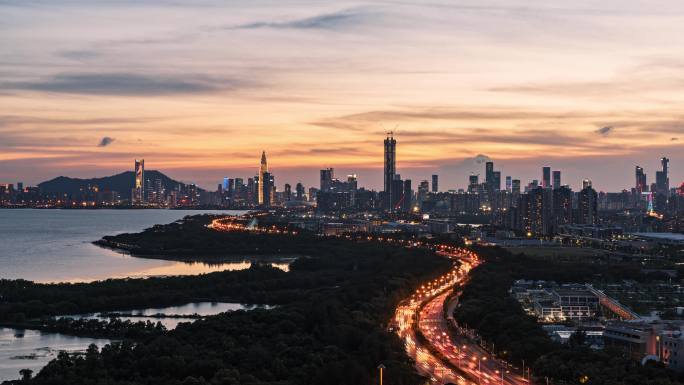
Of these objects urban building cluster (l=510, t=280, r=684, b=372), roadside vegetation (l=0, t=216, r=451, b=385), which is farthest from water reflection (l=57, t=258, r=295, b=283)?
urban building cluster (l=510, t=280, r=684, b=372)

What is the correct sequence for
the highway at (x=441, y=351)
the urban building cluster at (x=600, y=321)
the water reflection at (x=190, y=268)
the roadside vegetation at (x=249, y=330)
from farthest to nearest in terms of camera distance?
the water reflection at (x=190, y=268) → the urban building cluster at (x=600, y=321) → the highway at (x=441, y=351) → the roadside vegetation at (x=249, y=330)

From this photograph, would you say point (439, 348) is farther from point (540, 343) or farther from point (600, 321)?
point (600, 321)

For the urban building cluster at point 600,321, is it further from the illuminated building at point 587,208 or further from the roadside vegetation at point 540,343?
the illuminated building at point 587,208

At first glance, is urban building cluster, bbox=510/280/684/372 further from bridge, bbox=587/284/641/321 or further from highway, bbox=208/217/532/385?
highway, bbox=208/217/532/385

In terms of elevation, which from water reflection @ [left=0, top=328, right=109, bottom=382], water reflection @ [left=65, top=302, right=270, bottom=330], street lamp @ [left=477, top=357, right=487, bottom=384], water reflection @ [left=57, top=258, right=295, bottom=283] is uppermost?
water reflection @ [left=57, top=258, right=295, bottom=283]

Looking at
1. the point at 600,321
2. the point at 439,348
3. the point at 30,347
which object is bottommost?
the point at 30,347

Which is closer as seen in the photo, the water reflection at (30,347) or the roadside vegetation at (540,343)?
the roadside vegetation at (540,343)

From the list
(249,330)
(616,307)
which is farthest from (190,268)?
(249,330)

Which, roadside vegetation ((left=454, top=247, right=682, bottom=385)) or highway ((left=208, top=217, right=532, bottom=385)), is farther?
highway ((left=208, top=217, right=532, bottom=385))

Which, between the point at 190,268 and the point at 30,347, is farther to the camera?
the point at 190,268

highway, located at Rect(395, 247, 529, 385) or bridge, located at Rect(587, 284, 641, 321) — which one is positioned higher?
bridge, located at Rect(587, 284, 641, 321)

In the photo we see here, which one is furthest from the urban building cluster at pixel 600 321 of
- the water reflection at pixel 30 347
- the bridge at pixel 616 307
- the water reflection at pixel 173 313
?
the water reflection at pixel 30 347
